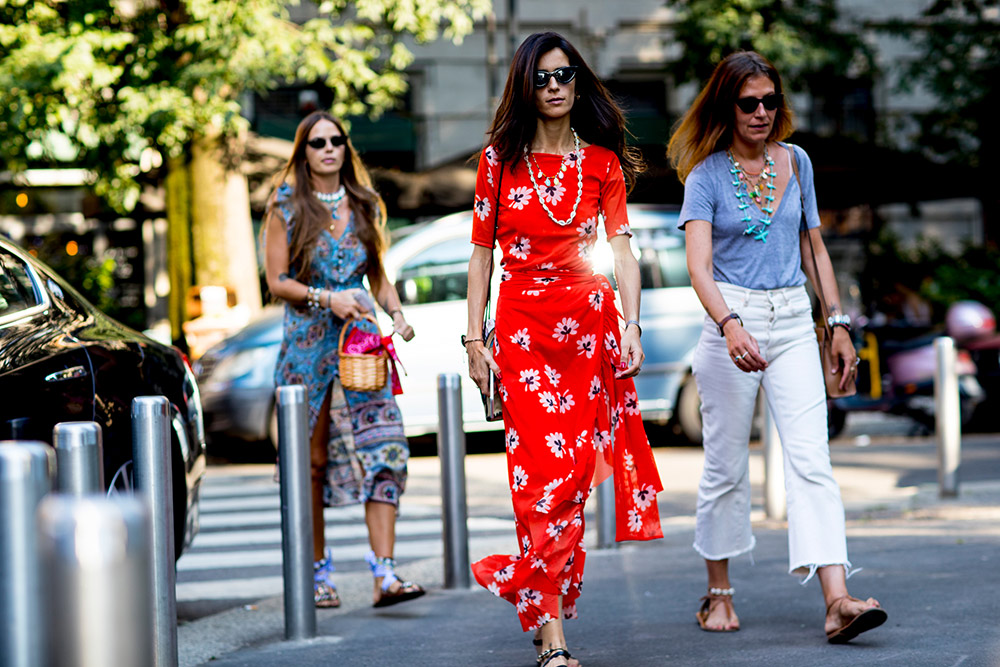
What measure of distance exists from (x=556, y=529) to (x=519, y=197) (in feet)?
3.41

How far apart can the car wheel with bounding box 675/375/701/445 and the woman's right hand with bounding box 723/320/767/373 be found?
7.22m

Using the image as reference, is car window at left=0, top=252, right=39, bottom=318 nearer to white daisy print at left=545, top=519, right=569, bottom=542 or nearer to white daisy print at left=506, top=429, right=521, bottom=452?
white daisy print at left=506, top=429, right=521, bottom=452

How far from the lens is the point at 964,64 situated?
20719mm

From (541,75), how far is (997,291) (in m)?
14.3

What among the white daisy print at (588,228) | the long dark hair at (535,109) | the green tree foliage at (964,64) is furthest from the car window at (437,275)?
the green tree foliage at (964,64)

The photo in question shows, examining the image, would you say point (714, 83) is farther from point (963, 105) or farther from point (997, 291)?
point (963, 105)

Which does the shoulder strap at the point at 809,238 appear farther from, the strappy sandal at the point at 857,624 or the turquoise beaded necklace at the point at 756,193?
the strappy sandal at the point at 857,624

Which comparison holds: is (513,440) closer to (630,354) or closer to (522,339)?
(522,339)

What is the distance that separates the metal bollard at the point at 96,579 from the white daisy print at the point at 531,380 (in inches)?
97.7

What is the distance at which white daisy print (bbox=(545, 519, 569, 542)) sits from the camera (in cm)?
408

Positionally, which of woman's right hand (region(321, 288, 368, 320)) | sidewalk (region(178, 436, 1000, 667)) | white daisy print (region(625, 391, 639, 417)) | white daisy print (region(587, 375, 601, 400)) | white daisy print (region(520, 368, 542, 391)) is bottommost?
sidewalk (region(178, 436, 1000, 667))

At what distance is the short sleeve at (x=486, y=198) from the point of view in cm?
430

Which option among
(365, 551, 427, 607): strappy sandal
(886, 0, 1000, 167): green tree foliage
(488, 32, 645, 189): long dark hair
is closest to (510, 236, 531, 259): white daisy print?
(488, 32, 645, 189): long dark hair

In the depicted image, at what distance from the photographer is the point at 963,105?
21.2 metres
